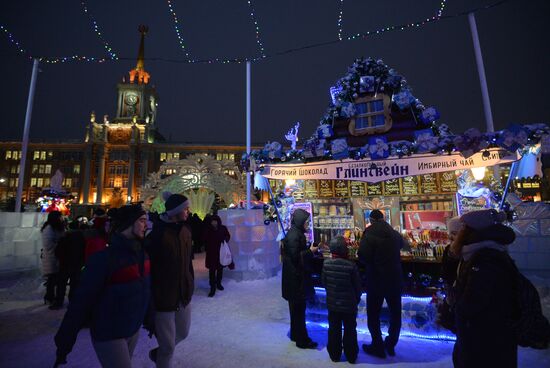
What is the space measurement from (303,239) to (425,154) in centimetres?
483

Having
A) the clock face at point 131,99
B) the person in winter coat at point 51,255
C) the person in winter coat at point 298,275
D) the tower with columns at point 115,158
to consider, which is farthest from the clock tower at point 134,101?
the person in winter coat at point 298,275

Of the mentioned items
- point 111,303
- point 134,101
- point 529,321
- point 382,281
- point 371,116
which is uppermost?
point 134,101

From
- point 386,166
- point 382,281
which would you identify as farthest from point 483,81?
point 382,281

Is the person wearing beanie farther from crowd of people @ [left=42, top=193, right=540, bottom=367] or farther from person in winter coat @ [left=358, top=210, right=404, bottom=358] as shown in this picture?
person in winter coat @ [left=358, top=210, right=404, bottom=358]

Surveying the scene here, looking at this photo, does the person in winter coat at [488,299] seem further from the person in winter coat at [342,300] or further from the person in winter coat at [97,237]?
the person in winter coat at [97,237]

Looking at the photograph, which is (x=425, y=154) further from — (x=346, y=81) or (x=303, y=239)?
(x=303, y=239)

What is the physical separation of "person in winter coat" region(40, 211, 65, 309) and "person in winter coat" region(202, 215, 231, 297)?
12.0 feet

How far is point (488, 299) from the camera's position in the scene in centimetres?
230

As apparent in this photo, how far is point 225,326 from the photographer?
5824 mm

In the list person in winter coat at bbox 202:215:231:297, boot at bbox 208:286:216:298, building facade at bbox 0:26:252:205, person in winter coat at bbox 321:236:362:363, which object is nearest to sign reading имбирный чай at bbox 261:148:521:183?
person in winter coat at bbox 202:215:231:297

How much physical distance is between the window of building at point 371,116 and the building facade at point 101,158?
5928 centimetres

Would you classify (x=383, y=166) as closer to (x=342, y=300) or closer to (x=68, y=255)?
(x=342, y=300)

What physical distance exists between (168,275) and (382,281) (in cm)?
335

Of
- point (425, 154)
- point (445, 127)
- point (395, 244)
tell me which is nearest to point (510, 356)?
point (395, 244)
